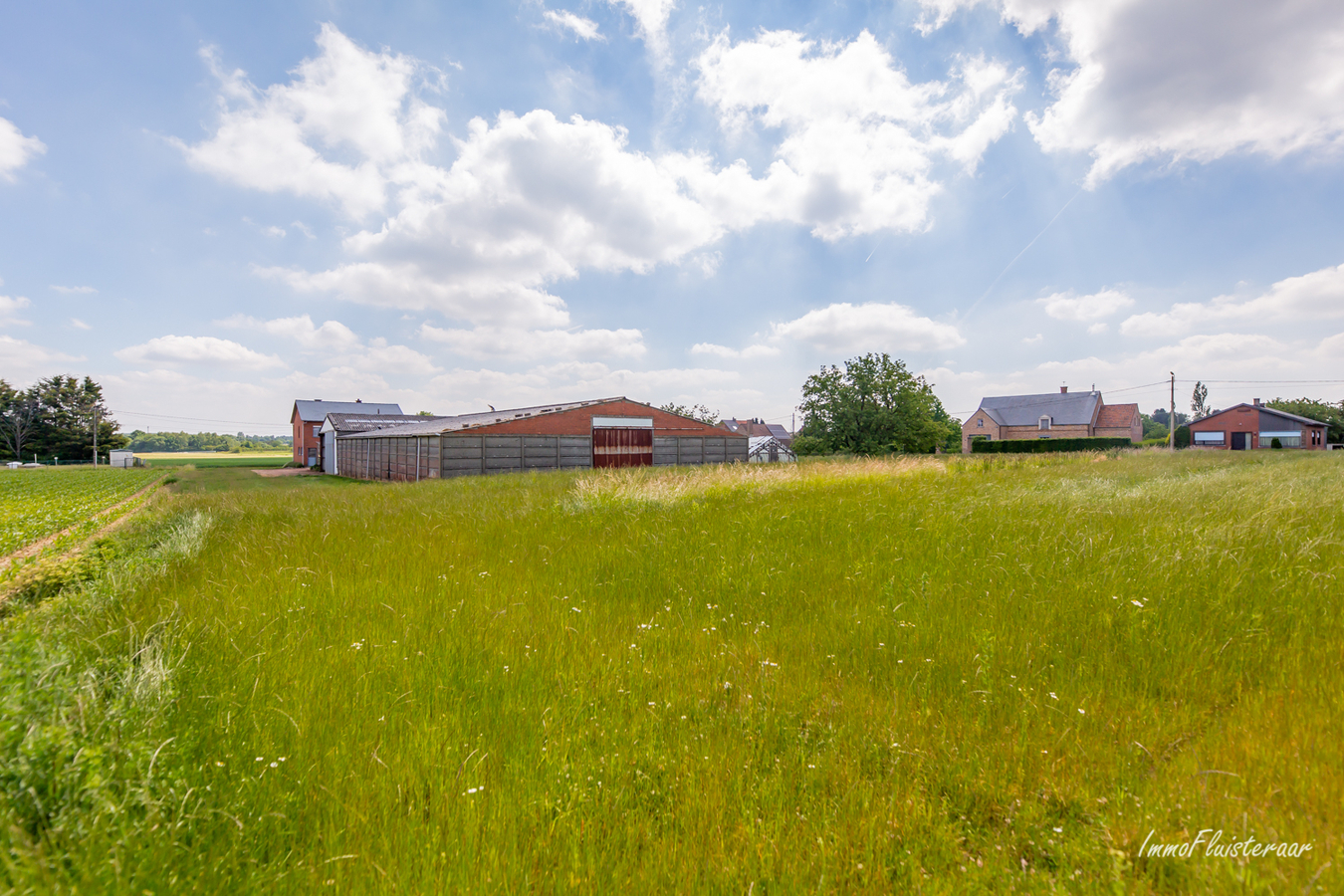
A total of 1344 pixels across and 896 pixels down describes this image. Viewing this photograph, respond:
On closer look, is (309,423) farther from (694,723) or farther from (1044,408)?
(1044,408)

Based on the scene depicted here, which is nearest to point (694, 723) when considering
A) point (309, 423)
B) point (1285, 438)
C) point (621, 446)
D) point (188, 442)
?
point (621, 446)

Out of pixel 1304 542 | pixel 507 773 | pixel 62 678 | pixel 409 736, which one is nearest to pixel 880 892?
pixel 507 773

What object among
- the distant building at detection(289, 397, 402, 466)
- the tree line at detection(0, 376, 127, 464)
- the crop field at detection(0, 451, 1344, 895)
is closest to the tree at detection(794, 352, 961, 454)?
the crop field at detection(0, 451, 1344, 895)

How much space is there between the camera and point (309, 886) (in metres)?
1.61

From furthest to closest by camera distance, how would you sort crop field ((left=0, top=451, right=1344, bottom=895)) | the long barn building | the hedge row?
the hedge row → the long barn building → crop field ((left=0, top=451, right=1344, bottom=895))

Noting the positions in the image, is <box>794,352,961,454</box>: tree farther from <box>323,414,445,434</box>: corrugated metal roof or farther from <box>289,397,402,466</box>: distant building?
<box>289,397,402,466</box>: distant building

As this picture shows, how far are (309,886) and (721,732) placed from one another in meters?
1.69

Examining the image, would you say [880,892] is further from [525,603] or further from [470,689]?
[525,603]

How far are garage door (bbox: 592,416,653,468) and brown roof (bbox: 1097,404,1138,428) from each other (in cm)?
6162

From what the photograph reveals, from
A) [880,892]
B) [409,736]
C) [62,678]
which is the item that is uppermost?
[62,678]

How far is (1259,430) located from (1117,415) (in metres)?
11.5

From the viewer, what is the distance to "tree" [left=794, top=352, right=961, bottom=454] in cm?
3281

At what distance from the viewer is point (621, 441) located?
2973 cm

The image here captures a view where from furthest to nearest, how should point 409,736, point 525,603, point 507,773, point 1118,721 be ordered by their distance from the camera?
A: point 525,603
point 1118,721
point 409,736
point 507,773
